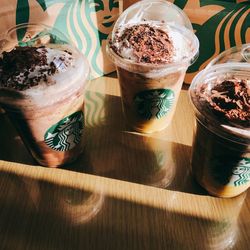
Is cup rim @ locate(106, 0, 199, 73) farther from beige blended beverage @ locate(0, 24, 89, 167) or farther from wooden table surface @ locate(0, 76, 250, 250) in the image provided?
wooden table surface @ locate(0, 76, 250, 250)

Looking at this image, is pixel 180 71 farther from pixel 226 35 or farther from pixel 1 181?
pixel 1 181

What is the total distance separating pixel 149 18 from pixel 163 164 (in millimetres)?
572

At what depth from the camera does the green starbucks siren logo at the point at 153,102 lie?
1.09 m

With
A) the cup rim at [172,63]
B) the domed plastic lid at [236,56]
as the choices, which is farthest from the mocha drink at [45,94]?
the domed plastic lid at [236,56]

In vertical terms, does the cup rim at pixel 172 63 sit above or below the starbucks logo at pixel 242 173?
above

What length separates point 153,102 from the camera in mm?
1114

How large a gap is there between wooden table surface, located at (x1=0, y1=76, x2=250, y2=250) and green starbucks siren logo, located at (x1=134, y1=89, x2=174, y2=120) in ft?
0.38

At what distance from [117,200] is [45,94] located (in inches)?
16.4

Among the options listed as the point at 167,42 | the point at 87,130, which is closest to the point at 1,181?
the point at 87,130

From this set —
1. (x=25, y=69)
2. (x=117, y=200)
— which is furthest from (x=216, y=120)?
(x=25, y=69)

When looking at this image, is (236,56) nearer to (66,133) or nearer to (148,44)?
(148,44)

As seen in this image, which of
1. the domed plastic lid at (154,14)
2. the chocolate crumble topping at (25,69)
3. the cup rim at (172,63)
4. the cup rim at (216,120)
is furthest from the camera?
the domed plastic lid at (154,14)

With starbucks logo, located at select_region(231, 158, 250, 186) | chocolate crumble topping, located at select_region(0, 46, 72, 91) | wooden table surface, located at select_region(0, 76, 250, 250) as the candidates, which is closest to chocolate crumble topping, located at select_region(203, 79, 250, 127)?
starbucks logo, located at select_region(231, 158, 250, 186)

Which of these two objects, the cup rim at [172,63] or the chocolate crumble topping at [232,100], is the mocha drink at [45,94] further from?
the chocolate crumble topping at [232,100]
